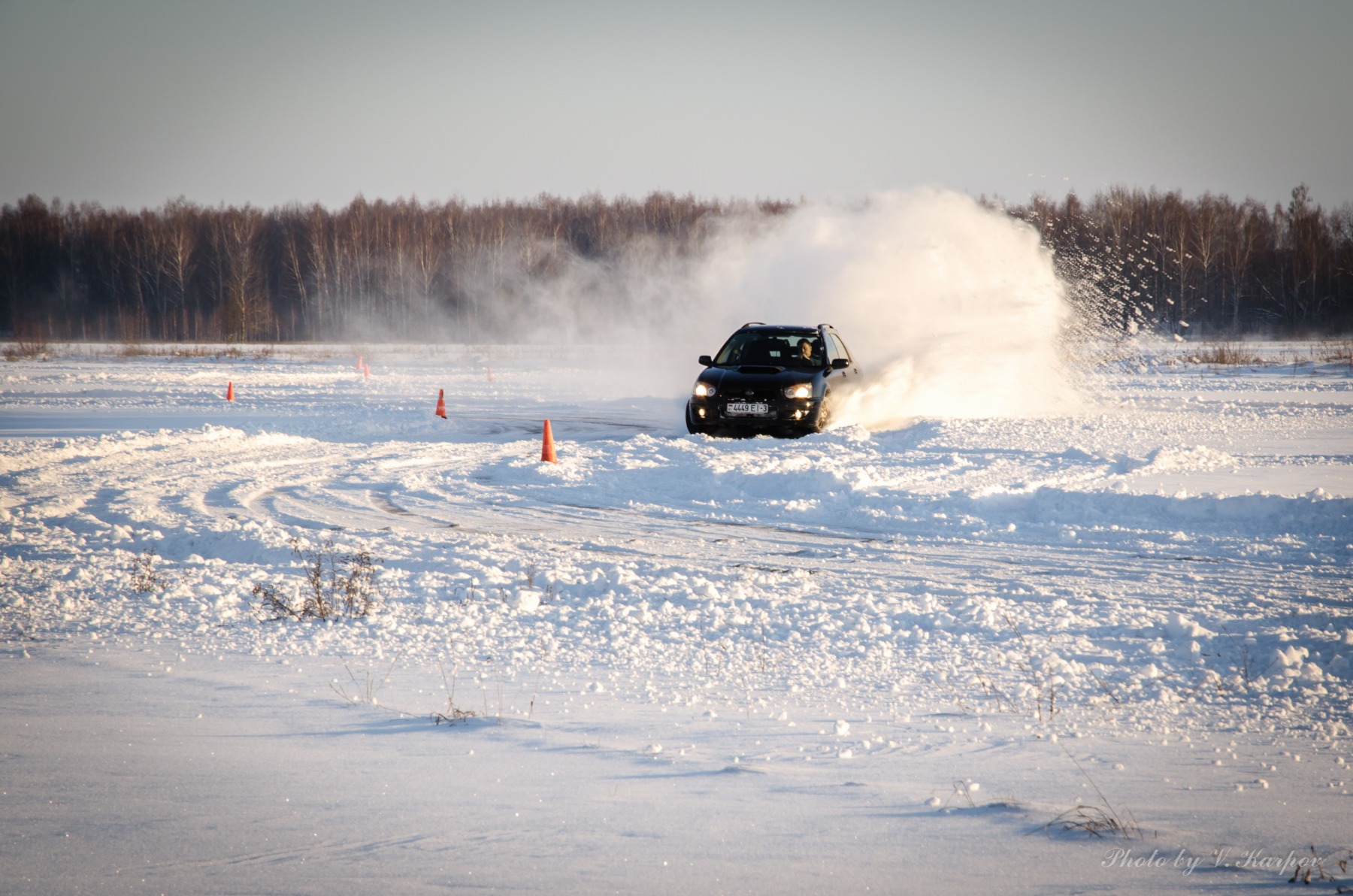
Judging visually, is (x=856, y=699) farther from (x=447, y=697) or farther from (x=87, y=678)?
(x=87, y=678)

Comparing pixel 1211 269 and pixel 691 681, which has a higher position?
pixel 1211 269

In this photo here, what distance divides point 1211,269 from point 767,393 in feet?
205

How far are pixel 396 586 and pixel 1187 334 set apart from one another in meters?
68.8

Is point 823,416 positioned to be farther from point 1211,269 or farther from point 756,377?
point 1211,269

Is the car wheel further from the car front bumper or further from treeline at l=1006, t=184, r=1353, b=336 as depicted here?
treeline at l=1006, t=184, r=1353, b=336

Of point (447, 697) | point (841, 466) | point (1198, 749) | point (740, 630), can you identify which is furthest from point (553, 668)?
point (841, 466)

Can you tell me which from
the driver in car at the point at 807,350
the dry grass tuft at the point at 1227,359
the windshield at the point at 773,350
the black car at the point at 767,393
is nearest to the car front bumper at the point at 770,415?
the black car at the point at 767,393

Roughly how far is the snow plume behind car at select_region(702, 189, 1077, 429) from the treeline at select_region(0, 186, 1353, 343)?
136ft

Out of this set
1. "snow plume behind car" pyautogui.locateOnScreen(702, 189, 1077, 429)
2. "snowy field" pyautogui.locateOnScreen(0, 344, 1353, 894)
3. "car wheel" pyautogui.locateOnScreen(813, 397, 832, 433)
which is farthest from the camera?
"snow plume behind car" pyautogui.locateOnScreen(702, 189, 1077, 429)

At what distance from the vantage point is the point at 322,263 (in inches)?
3027

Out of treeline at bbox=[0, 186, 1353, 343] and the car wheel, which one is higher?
treeline at bbox=[0, 186, 1353, 343]

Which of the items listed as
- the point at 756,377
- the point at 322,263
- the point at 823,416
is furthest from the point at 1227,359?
the point at 322,263

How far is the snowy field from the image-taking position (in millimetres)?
2992

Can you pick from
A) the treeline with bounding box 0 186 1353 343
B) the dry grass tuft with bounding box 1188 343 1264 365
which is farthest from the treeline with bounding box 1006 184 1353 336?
the dry grass tuft with bounding box 1188 343 1264 365
